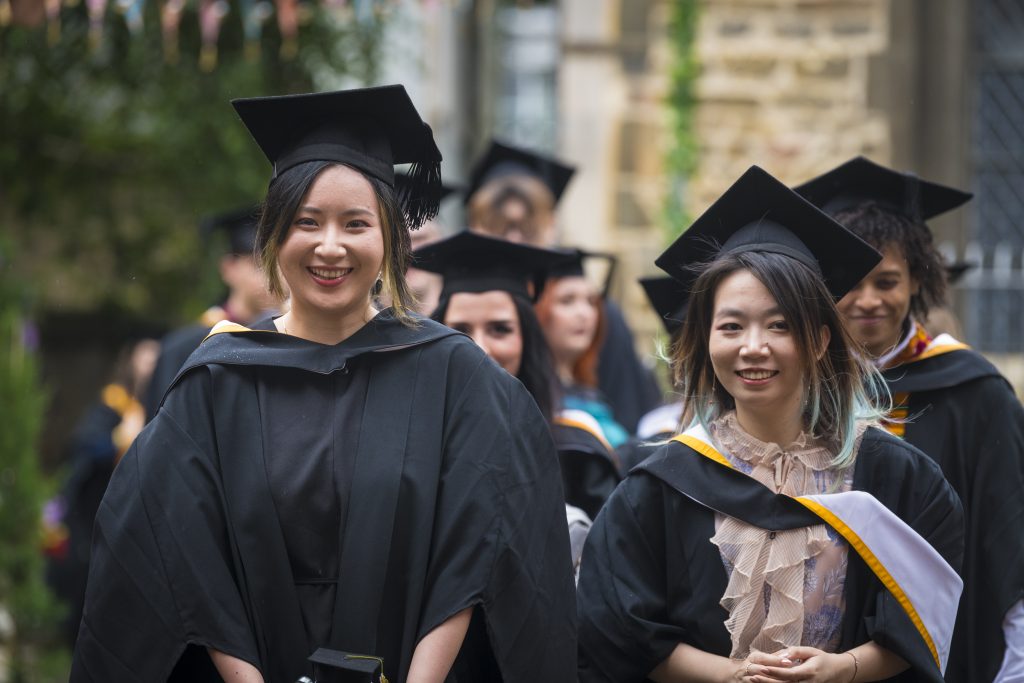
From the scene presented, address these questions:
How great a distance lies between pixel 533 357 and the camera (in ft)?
15.2

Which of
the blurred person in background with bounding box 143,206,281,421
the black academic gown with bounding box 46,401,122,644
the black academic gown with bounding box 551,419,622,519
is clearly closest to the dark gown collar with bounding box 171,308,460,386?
the black academic gown with bounding box 551,419,622,519

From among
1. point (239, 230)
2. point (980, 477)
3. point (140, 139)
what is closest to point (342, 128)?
point (980, 477)

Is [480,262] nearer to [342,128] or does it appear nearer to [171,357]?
[342,128]

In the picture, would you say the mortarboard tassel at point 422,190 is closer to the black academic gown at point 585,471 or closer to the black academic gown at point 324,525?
the black academic gown at point 324,525

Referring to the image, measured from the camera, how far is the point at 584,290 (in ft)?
18.8

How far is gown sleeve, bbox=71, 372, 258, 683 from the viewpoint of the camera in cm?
319

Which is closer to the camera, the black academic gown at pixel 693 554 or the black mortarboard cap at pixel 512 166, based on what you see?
the black academic gown at pixel 693 554

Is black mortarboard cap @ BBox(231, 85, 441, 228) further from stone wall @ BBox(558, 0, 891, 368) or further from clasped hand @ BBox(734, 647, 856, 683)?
stone wall @ BBox(558, 0, 891, 368)

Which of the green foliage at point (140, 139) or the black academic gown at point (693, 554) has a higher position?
the green foliage at point (140, 139)

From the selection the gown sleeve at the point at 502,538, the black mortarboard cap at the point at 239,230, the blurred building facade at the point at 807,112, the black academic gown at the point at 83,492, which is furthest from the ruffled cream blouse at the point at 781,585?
the black academic gown at the point at 83,492

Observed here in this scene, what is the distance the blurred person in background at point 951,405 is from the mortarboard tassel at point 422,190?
1.09 m

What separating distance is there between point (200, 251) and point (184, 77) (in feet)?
4.62

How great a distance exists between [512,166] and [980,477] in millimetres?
3045

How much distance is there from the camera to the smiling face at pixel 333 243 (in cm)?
333
